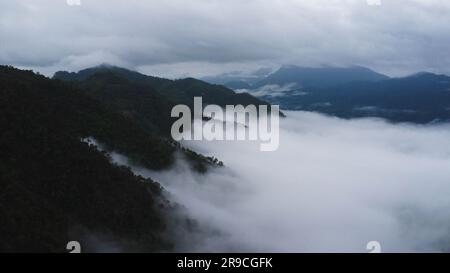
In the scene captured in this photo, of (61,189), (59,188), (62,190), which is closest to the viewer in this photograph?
(59,188)

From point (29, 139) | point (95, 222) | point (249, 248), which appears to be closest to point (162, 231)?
point (95, 222)

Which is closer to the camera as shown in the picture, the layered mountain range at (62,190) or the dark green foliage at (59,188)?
the dark green foliage at (59,188)

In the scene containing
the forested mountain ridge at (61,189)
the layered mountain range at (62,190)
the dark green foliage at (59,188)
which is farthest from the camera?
the layered mountain range at (62,190)

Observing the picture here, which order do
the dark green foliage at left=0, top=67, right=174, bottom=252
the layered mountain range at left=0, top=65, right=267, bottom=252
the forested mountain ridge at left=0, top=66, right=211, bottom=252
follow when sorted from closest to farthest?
the dark green foliage at left=0, top=67, right=174, bottom=252, the forested mountain ridge at left=0, top=66, right=211, bottom=252, the layered mountain range at left=0, top=65, right=267, bottom=252

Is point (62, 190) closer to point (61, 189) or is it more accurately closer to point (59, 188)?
point (61, 189)

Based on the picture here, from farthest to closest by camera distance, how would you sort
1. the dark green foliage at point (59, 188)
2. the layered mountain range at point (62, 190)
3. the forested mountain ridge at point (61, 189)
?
the layered mountain range at point (62, 190) → the forested mountain ridge at point (61, 189) → the dark green foliage at point (59, 188)

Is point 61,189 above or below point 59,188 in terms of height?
below

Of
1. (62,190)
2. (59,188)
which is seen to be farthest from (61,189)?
(59,188)

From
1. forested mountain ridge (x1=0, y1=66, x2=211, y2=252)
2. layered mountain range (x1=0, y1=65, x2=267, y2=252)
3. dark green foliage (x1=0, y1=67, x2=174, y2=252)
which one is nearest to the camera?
dark green foliage (x1=0, y1=67, x2=174, y2=252)

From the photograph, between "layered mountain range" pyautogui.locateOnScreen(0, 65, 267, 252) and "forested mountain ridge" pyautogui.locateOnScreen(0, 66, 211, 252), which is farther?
"layered mountain range" pyautogui.locateOnScreen(0, 65, 267, 252)
